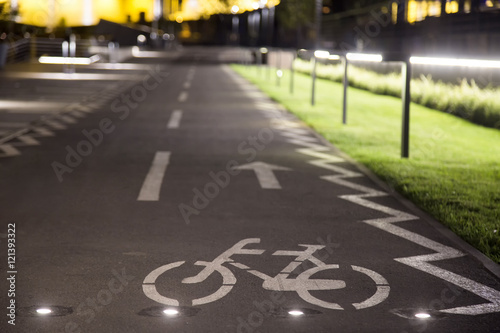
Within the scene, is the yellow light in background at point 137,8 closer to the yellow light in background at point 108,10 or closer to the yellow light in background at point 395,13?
the yellow light in background at point 108,10

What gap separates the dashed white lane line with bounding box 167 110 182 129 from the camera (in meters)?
17.0

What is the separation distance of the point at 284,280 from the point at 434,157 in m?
7.35

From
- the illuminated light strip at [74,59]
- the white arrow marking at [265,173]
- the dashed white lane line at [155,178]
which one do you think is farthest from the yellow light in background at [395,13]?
the white arrow marking at [265,173]

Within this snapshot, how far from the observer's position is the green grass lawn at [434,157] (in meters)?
7.85

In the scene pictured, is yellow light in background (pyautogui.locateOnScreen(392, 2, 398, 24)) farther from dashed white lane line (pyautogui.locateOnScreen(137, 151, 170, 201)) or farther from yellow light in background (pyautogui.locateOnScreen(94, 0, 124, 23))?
yellow light in background (pyautogui.locateOnScreen(94, 0, 124, 23))

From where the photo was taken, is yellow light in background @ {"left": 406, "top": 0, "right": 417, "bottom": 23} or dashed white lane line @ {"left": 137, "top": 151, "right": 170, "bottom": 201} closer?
dashed white lane line @ {"left": 137, "top": 151, "right": 170, "bottom": 201}

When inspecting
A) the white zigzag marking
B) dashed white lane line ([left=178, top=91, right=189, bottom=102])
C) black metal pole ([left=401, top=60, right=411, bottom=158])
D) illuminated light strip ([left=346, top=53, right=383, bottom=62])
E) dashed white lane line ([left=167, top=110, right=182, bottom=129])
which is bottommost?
the white zigzag marking

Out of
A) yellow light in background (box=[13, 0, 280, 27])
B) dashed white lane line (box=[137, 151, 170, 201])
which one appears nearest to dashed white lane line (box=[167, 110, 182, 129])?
dashed white lane line (box=[137, 151, 170, 201])

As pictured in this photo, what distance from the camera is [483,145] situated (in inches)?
554

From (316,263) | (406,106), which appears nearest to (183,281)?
(316,263)

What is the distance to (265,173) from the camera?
1080 centimetres

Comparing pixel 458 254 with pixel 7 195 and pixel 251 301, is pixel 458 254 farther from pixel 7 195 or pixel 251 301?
pixel 7 195

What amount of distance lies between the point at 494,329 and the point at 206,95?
907 inches

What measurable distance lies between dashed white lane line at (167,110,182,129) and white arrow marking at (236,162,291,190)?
5.61 metres
